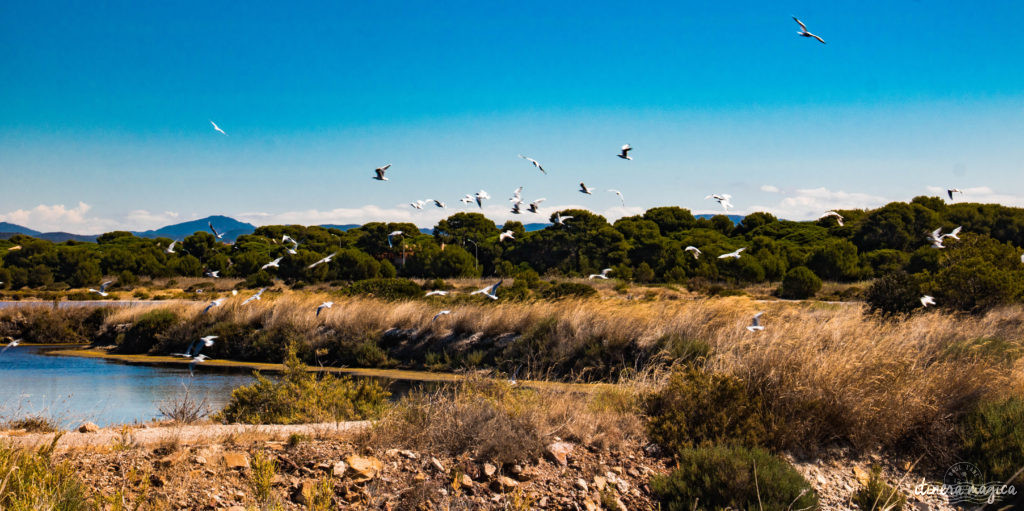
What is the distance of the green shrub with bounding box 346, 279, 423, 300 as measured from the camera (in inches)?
1096

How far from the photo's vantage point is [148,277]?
171 ft

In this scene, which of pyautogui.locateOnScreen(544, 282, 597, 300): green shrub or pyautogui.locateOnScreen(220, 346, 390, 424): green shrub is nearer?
pyautogui.locateOnScreen(220, 346, 390, 424): green shrub

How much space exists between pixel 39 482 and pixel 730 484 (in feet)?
18.3

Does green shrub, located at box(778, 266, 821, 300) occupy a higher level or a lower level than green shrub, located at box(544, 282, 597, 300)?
lower

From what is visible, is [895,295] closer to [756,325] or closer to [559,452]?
[756,325]

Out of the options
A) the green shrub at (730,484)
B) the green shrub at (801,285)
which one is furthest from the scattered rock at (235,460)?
the green shrub at (801,285)

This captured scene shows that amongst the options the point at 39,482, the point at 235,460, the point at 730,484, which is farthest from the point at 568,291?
the point at 39,482

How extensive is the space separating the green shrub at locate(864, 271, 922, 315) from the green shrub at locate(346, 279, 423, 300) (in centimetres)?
1555

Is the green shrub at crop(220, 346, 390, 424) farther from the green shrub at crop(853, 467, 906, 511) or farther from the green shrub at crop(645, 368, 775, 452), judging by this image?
the green shrub at crop(853, 467, 906, 511)

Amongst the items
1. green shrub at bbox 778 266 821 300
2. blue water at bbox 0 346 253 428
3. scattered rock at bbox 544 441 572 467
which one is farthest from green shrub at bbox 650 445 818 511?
green shrub at bbox 778 266 821 300

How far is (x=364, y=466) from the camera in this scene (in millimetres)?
6758

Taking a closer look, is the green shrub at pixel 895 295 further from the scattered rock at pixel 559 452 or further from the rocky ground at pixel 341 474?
the scattered rock at pixel 559 452

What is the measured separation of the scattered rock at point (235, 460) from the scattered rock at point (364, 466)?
90cm

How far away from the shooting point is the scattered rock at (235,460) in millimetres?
6570
